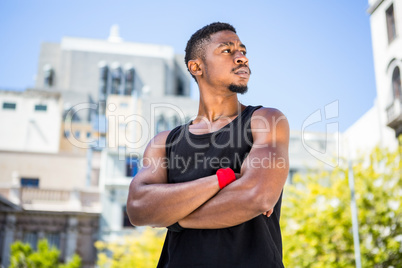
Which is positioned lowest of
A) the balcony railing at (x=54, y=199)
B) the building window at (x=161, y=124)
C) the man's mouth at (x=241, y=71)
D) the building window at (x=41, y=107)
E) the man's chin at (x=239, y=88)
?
the man's chin at (x=239, y=88)

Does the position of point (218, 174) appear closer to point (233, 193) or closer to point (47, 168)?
point (233, 193)

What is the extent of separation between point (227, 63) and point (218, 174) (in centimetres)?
68

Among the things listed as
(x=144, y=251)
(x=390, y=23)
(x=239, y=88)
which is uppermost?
(x=390, y=23)

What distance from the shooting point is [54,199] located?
32469 millimetres

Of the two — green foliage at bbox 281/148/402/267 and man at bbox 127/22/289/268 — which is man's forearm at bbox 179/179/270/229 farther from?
green foliage at bbox 281/148/402/267

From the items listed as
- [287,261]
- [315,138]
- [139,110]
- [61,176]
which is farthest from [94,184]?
[287,261]

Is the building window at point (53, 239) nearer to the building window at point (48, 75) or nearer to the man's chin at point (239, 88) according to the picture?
the building window at point (48, 75)

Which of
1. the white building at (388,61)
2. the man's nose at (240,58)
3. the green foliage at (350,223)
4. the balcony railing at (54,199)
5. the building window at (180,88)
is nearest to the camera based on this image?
the man's nose at (240,58)

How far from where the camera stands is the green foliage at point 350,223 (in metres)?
16.8

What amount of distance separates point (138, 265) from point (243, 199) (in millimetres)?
22478

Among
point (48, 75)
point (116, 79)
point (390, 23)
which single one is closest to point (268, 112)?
point (390, 23)

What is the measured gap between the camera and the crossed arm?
2131 mm

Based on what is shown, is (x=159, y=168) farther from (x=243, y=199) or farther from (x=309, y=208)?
(x=309, y=208)

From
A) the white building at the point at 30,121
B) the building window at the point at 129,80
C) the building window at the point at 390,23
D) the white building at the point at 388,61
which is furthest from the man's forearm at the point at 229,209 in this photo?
the building window at the point at 129,80
